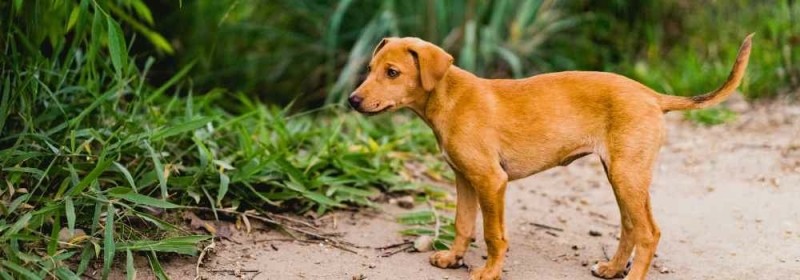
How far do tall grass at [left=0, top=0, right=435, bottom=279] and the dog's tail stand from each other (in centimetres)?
172

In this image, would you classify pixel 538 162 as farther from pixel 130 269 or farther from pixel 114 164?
pixel 114 164

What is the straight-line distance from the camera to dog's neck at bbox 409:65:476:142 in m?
3.55

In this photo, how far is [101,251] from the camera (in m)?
3.56

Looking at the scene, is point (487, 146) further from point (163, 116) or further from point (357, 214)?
point (163, 116)

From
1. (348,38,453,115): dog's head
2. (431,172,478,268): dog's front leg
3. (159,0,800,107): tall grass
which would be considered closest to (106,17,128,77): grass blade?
(348,38,453,115): dog's head

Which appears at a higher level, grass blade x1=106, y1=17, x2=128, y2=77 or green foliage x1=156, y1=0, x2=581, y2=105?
grass blade x1=106, y1=17, x2=128, y2=77

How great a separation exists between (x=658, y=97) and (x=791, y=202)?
166cm

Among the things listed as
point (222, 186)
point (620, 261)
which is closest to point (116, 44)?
point (222, 186)

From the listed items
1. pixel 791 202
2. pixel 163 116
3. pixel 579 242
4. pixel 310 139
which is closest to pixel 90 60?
pixel 163 116

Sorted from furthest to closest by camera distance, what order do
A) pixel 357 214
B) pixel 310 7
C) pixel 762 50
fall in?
pixel 310 7 → pixel 762 50 → pixel 357 214

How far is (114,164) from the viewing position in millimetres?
3859

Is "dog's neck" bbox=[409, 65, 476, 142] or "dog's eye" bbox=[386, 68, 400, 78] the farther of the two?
"dog's neck" bbox=[409, 65, 476, 142]

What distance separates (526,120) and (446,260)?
0.74m

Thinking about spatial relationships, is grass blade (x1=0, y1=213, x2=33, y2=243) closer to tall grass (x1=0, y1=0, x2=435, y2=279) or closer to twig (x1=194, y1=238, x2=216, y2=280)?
tall grass (x1=0, y1=0, x2=435, y2=279)
